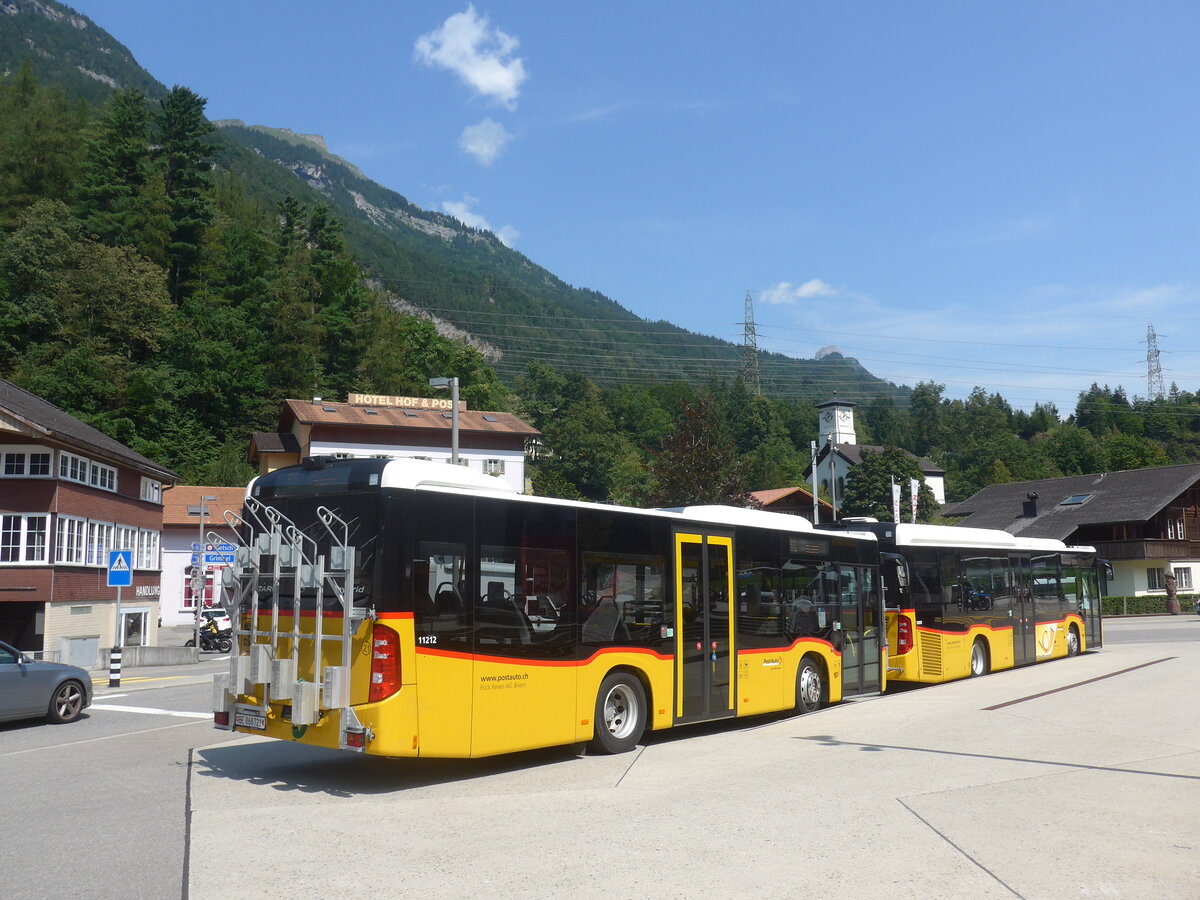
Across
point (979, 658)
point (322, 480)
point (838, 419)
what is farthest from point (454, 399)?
point (838, 419)

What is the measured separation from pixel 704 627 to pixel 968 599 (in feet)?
30.7

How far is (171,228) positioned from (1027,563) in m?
71.8

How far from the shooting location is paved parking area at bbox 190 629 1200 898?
21.1 ft

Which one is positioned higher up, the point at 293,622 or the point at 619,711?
the point at 293,622

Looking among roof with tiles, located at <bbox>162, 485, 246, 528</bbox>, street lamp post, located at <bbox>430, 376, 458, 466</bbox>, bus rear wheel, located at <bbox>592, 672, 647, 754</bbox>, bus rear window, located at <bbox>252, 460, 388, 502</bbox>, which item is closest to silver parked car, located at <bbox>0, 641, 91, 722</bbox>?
bus rear window, located at <bbox>252, 460, 388, 502</bbox>

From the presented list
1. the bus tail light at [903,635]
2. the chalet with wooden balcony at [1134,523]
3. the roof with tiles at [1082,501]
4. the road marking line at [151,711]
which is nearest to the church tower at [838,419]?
the roof with tiles at [1082,501]

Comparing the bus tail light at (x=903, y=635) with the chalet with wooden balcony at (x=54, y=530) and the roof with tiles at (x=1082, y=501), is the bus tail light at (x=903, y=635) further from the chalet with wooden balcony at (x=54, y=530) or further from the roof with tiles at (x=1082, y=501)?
the roof with tiles at (x=1082, y=501)

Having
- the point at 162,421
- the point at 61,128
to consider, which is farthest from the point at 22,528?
the point at 61,128

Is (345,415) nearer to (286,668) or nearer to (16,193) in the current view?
(16,193)

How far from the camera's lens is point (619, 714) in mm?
11797

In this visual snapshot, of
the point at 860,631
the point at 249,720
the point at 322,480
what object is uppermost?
the point at 322,480

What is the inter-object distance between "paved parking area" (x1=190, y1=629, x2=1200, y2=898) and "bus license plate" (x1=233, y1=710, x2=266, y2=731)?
1.93 ft

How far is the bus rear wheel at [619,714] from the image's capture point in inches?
449

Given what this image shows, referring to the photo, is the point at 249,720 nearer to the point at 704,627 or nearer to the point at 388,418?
the point at 704,627
